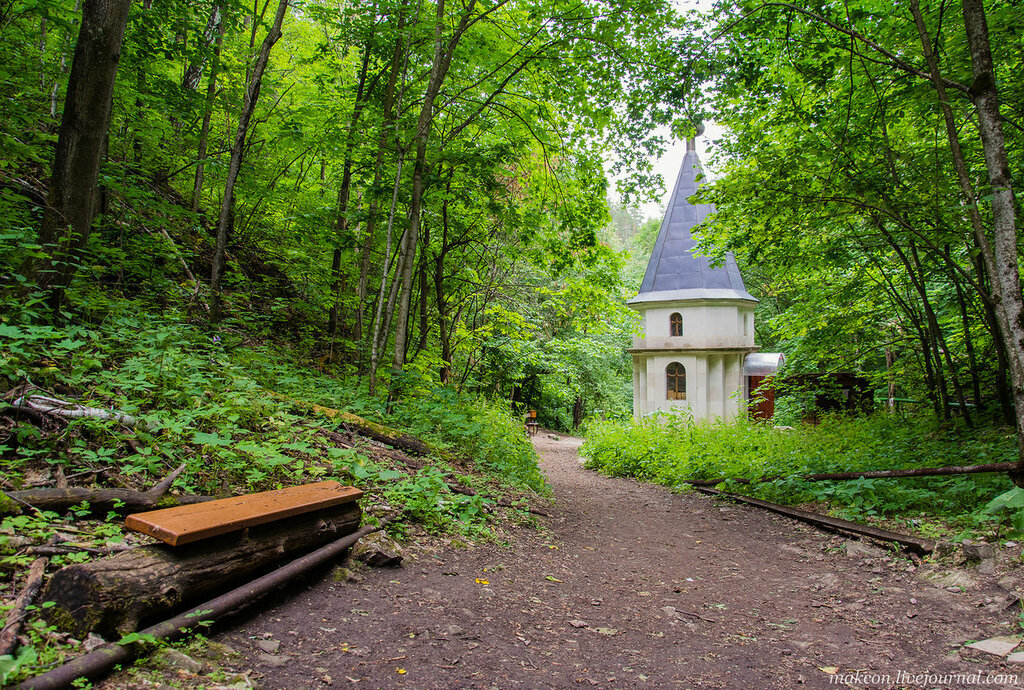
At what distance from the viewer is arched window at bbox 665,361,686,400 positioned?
77.6 feet

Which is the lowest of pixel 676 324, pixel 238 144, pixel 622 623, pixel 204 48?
pixel 622 623

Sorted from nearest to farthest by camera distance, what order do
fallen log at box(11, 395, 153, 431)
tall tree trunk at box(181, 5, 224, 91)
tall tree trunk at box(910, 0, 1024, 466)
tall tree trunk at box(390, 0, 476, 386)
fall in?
fallen log at box(11, 395, 153, 431), tall tree trunk at box(910, 0, 1024, 466), tall tree trunk at box(181, 5, 224, 91), tall tree trunk at box(390, 0, 476, 386)

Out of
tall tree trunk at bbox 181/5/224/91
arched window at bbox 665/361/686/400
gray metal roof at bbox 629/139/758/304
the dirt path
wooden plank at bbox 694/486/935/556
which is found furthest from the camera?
arched window at bbox 665/361/686/400

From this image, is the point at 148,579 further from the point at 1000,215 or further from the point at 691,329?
the point at 691,329

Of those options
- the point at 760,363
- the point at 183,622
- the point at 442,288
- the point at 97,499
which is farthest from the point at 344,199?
the point at 760,363

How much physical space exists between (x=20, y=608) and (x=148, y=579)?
39 cm

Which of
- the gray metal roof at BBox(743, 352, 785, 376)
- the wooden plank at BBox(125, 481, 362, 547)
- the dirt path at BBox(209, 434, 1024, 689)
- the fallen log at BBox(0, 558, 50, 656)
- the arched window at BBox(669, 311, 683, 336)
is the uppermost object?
the arched window at BBox(669, 311, 683, 336)

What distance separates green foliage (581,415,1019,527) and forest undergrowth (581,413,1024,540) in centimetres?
1

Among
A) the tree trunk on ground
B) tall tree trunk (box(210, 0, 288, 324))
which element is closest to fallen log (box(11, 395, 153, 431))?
the tree trunk on ground

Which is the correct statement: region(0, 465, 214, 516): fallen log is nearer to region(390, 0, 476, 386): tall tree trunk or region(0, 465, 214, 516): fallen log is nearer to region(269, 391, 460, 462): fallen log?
region(269, 391, 460, 462): fallen log

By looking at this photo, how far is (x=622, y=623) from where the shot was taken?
3.41m

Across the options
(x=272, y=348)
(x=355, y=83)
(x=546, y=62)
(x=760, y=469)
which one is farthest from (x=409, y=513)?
(x=355, y=83)

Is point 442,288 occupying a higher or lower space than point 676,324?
lower

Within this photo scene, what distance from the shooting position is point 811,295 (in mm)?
10570
